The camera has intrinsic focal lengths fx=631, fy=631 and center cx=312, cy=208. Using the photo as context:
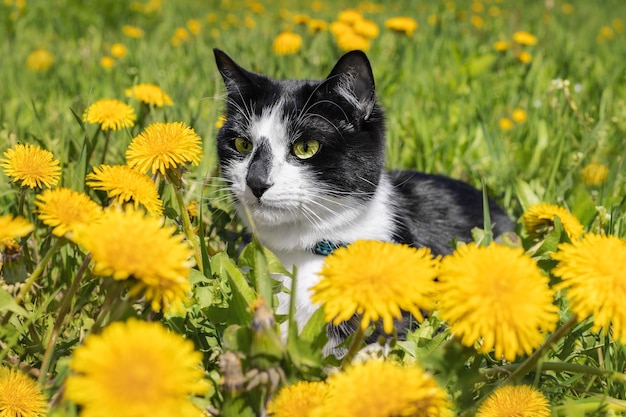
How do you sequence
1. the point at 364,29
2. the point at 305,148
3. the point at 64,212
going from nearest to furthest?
the point at 64,212
the point at 305,148
the point at 364,29

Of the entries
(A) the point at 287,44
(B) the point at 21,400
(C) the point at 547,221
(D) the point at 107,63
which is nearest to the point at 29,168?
(B) the point at 21,400

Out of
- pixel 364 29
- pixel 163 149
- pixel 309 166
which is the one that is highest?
pixel 364 29

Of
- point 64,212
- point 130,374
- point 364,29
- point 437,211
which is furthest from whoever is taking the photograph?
point 364,29

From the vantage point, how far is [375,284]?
2.43ft

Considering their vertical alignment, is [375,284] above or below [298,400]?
above

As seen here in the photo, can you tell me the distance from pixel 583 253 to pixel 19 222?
0.72m

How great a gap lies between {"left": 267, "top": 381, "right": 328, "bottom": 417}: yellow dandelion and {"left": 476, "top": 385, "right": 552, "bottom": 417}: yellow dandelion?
23 cm

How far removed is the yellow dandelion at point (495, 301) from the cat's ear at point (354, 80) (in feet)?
2.84

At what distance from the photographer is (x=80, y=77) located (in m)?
2.99

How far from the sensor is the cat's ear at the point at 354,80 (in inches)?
60.1

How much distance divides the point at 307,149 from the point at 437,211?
21.0 inches

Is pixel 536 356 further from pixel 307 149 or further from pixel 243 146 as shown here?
pixel 243 146

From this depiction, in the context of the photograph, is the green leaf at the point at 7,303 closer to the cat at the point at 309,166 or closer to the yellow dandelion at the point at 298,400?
the yellow dandelion at the point at 298,400

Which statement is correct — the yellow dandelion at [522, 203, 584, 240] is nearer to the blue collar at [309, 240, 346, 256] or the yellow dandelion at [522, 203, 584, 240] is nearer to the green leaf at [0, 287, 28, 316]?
the blue collar at [309, 240, 346, 256]
